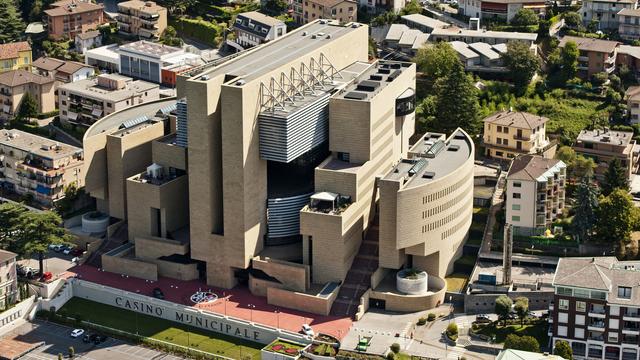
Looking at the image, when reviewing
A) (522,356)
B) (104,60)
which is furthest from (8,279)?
(104,60)

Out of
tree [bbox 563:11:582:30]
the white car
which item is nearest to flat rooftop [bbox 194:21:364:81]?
the white car

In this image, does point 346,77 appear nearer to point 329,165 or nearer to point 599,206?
point 329,165

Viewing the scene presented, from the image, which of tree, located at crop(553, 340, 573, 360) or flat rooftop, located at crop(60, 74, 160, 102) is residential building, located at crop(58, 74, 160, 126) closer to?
flat rooftop, located at crop(60, 74, 160, 102)

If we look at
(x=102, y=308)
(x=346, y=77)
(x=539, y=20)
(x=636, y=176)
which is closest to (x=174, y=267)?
(x=102, y=308)

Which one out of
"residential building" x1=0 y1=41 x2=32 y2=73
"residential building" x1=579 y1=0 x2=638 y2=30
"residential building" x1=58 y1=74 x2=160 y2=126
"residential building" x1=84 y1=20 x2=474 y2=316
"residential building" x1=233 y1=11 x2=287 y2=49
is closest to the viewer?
"residential building" x1=84 y1=20 x2=474 y2=316

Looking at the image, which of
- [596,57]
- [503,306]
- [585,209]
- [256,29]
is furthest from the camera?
[256,29]

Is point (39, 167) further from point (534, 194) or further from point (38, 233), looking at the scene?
point (534, 194)

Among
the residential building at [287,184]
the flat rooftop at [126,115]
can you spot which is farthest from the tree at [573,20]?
the flat rooftop at [126,115]
